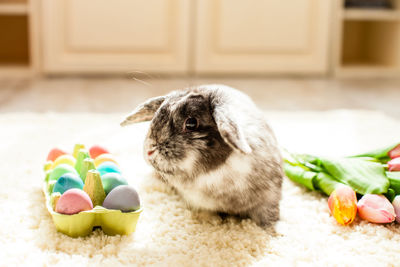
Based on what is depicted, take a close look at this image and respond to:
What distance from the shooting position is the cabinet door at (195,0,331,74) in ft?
8.88

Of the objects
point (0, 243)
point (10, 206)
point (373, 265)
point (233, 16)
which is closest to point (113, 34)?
point (233, 16)

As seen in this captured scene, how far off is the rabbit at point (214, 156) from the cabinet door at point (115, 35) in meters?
1.65

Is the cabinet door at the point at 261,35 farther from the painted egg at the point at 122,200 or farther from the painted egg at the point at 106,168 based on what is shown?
the painted egg at the point at 122,200

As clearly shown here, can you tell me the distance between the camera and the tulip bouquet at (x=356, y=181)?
3.26ft

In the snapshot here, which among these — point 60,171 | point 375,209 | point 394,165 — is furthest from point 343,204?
point 60,171

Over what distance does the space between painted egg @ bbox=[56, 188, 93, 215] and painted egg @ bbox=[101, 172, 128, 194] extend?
0.07m

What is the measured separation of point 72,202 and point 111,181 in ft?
0.33

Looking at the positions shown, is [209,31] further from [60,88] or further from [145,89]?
[60,88]

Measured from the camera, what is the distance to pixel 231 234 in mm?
950

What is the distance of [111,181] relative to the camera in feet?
3.15

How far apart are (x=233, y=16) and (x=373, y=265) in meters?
2.04

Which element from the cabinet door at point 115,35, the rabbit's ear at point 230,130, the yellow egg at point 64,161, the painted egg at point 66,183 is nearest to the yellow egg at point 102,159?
the yellow egg at point 64,161

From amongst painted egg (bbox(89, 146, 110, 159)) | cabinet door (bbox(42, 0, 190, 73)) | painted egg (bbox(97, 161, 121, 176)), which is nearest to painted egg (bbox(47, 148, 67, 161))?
painted egg (bbox(89, 146, 110, 159))

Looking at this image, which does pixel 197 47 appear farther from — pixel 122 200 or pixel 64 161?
pixel 122 200
